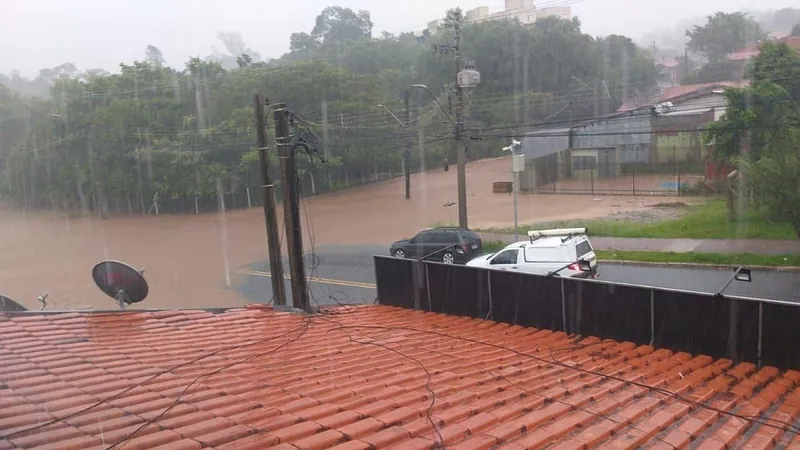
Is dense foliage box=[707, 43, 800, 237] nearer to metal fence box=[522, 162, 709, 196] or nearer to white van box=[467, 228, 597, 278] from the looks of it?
white van box=[467, 228, 597, 278]

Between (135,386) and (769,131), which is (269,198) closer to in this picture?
(135,386)

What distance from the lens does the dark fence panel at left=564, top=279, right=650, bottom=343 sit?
683cm

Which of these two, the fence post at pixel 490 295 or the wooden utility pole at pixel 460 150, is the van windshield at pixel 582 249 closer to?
the fence post at pixel 490 295

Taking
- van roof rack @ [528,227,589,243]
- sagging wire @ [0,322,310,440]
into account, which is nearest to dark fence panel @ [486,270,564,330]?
sagging wire @ [0,322,310,440]

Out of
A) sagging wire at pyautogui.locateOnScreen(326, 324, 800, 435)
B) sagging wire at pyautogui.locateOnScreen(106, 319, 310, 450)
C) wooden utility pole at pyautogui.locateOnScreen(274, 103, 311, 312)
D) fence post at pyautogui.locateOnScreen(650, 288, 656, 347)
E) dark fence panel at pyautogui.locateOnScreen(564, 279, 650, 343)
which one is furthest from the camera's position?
wooden utility pole at pyautogui.locateOnScreen(274, 103, 311, 312)

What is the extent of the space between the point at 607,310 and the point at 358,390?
11.3 ft

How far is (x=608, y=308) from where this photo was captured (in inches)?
278

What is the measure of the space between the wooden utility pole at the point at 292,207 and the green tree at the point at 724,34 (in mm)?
72738

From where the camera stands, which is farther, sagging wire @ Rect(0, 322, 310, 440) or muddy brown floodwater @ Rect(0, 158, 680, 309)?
muddy brown floodwater @ Rect(0, 158, 680, 309)

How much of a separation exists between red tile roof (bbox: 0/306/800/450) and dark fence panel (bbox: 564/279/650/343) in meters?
0.21

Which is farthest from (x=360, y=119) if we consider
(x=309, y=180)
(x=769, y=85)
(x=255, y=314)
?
(x=255, y=314)

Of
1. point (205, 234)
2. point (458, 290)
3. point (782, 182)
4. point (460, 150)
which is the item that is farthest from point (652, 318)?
point (205, 234)

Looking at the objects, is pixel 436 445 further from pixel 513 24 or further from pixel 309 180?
pixel 513 24

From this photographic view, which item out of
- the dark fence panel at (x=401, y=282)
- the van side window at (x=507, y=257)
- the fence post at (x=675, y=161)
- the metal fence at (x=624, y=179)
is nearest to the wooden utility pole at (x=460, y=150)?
the van side window at (x=507, y=257)
